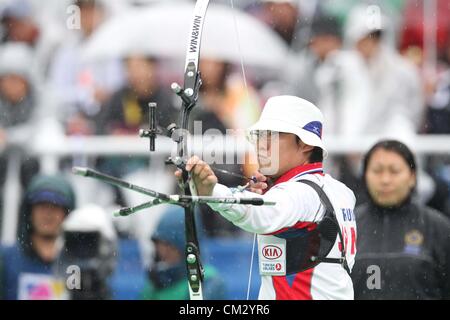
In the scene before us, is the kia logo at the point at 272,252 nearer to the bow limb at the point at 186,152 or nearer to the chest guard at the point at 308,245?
the chest guard at the point at 308,245

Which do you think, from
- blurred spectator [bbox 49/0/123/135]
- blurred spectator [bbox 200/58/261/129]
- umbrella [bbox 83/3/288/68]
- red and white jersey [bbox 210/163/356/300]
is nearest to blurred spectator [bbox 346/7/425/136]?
umbrella [bbox 83/3/288/68]

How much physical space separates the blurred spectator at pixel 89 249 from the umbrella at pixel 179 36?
1.97 meters

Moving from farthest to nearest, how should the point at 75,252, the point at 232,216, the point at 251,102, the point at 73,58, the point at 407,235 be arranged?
1. the point at 73,58
2. the point at 251,102
3. the point at 75,252
4. the point at 407,235
5. the point at 232,216

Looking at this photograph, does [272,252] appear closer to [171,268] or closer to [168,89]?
[171,268]

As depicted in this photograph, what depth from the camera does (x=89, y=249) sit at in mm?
9188

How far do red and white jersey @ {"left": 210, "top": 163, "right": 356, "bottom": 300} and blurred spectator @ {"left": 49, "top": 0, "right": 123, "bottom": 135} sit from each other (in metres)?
3.81

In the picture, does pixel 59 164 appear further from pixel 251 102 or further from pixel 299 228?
pixel 299 228

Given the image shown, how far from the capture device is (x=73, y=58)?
10.8 meters

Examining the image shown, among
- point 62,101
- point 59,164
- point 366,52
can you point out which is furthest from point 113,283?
point 366,52

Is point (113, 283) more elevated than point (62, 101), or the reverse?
point (62, 101)

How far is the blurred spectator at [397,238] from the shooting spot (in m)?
8.23

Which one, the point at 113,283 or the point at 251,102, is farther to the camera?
the point at 251,102

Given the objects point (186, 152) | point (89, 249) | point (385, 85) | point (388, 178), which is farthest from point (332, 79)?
point (186, 152)
